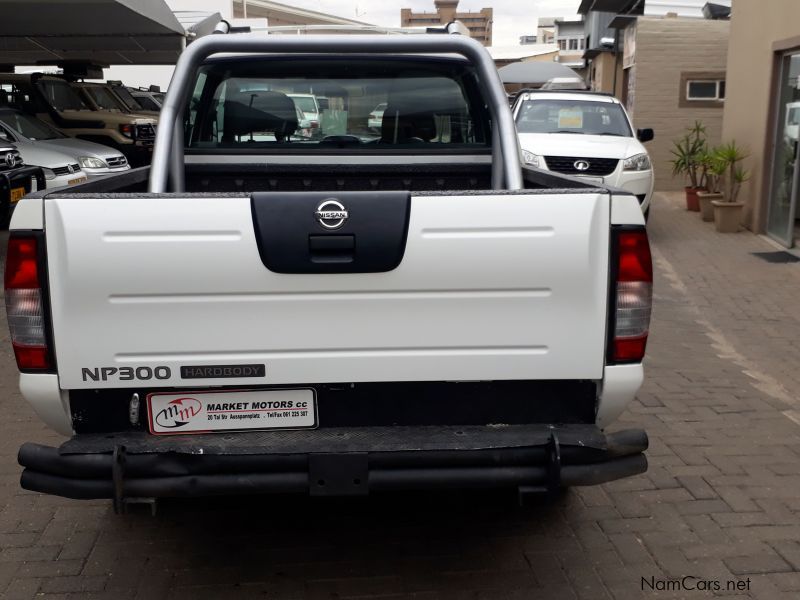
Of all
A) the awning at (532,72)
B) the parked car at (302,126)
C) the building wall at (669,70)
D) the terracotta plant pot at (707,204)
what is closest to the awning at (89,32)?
the building wall at (669,70)

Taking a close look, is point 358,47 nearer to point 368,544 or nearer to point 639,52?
point 368,544

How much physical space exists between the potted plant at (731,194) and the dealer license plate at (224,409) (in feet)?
34.7

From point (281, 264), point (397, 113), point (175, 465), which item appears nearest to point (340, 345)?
point (281, 264)

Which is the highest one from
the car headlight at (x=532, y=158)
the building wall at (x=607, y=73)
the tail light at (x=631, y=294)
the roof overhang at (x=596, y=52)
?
the roof overhang at (x=596, y=52)

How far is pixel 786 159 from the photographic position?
11516mm

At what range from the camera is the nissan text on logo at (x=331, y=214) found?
302 cm

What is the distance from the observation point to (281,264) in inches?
118

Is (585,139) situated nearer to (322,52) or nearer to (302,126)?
(302,126)

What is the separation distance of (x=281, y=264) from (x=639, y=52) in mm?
16049

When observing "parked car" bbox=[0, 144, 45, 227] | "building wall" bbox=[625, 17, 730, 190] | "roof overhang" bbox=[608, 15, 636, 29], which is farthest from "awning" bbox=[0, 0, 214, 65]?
"roof overhang" bbox=[608, 15, 636, 29]

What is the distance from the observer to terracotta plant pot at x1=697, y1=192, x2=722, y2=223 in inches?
533

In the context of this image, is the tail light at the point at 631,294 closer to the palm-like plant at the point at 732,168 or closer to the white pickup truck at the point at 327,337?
the white pickup truck at the point at 327,337

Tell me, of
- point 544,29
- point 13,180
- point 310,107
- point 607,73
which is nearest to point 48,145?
point 13,180

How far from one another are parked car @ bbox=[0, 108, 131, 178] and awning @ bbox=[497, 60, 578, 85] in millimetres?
14370
